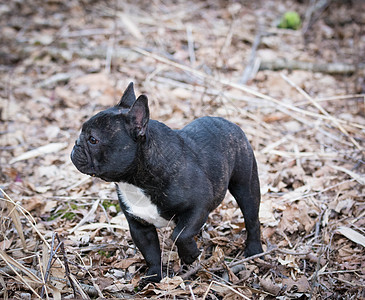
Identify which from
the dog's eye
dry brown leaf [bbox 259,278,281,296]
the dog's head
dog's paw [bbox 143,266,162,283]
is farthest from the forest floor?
the dog's eye

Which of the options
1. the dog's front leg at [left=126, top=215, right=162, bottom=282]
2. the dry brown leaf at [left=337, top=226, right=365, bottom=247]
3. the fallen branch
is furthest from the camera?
the fallen branch

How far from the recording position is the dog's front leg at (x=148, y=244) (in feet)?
12.1

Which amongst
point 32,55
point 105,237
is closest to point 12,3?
point 32,55

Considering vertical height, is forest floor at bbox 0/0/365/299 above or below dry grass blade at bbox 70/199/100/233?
above

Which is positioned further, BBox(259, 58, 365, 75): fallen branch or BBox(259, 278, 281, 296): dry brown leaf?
BBox(259, 58, 365, 75): fallen branch

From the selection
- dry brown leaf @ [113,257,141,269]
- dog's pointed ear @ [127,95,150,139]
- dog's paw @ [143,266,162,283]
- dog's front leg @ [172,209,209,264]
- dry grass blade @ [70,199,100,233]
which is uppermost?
dog's pointed ear @ [127,95,150,139]

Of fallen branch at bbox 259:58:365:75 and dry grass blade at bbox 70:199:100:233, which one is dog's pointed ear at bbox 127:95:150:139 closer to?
dry grass blade at bbox 70:199:100:233

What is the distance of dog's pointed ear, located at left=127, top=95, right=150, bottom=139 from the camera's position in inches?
127

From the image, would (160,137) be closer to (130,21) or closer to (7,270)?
(7,270)

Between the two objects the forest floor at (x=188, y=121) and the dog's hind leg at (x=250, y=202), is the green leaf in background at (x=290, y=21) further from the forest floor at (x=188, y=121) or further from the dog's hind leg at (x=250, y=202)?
the dog's hind leg at (x=250, y=202)

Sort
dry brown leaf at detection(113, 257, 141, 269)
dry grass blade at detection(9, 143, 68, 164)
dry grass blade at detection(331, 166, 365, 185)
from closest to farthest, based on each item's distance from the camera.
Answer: dry brown leaf at detection(113, 257, 141, 269) < dry grass blade at detection(331, 166, 365, 185) < dry grass blade at detection(9, 143, 68, 164)

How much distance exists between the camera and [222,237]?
444cm

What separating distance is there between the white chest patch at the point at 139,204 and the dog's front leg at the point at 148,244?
15 centimetres

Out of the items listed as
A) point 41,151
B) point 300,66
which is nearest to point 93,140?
point 41,151
